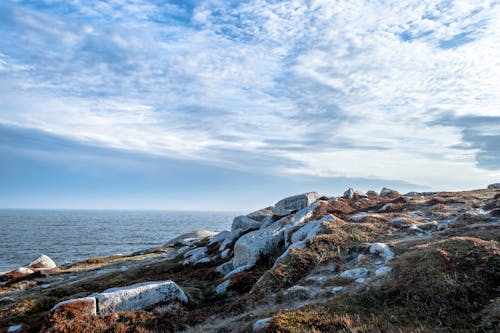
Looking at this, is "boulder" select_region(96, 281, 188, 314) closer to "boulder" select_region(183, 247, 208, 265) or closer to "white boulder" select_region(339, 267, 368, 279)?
"white boulder" select_region(339, 267, 368, 279)

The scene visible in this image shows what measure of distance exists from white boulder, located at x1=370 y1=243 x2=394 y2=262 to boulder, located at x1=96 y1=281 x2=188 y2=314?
1033cm

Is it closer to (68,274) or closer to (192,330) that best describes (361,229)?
(192,330)

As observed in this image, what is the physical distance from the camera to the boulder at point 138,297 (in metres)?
13.2

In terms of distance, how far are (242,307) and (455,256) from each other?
8.83 metres

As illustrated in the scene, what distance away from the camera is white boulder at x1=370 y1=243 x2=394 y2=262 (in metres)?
14.8

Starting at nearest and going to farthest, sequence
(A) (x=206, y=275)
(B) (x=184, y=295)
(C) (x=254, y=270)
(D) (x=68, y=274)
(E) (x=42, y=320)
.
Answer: (E) (x=42, y=320)
(B) (x=184, y=295)
(C) (x=254, y=270)
(A) (x=206, y=275)
(D) (x=68, y=274)

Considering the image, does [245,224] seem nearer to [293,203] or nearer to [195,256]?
[293,203]

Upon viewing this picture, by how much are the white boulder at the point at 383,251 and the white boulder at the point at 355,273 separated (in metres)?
1.77

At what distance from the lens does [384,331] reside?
789 cm

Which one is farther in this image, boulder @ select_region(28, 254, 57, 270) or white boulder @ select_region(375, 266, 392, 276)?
boulder @ select_region(28, 254, 57, 270)

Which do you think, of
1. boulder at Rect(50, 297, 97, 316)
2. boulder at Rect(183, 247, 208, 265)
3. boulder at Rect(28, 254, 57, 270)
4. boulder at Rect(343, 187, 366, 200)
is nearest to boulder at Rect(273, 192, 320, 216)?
boulder at Rect(343, 187, 366, 200)

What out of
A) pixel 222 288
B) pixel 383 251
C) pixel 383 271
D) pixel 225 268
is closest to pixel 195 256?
pixel 225 268

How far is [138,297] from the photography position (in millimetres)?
13812

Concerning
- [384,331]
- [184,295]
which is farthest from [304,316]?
[184,295]
